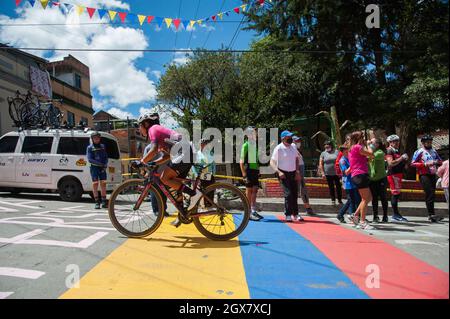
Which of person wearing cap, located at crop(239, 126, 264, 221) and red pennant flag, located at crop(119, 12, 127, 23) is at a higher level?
red pennant flag, located at crop(119, 12, 127, 23)

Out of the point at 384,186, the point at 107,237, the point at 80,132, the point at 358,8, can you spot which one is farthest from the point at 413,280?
the point at 358,8

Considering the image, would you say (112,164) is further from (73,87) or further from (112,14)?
(73,87)

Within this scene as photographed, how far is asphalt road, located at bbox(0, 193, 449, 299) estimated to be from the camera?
2.79m

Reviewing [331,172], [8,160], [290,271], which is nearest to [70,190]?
[8,160]

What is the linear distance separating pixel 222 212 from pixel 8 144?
8.70 meters

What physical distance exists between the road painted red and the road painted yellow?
106cm

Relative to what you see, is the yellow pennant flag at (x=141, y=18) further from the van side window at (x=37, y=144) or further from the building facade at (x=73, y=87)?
the building facade at (x=73, y=87)

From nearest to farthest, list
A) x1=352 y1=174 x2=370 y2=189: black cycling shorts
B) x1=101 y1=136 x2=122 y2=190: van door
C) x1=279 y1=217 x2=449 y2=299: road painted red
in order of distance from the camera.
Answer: x1=279 y1=217 x2=449 y2=299: road painted red, x1=352 y1=174 x2=370 y2=189: black cycling shorts, x1=101 y1=136 x2=122 y2=190: van door

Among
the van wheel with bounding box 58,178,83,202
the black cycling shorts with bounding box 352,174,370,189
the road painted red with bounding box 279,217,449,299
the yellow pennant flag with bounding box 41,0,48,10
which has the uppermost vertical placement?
the yellow pennant flag with bounding box 41,0,48,10

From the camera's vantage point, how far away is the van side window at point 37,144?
10023mm

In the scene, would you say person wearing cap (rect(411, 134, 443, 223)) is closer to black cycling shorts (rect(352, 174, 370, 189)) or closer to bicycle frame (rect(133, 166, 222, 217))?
black cycling shorts (rect(352, 174, 370, 189))

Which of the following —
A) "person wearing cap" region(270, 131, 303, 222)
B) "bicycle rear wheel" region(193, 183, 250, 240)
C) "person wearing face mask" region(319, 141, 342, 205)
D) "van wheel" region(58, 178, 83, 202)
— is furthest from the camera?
"van wheel" region(58, 178, 83, 202)

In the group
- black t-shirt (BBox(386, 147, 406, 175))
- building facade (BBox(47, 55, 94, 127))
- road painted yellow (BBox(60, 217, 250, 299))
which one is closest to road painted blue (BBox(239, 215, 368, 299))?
road painted yellow (BBox(60, 217, 250, 299))
